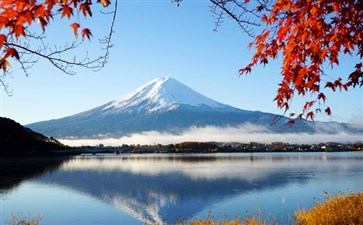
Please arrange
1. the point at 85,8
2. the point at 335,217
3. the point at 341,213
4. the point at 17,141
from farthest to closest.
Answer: the point at 17,141 < the point at 341,213 < the point at 335,217 < the point at 85,8

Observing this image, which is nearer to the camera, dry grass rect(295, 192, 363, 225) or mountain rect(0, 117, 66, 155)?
dry grass rect(295, 192, 363, 225)

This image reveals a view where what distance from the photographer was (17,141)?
12350 cm

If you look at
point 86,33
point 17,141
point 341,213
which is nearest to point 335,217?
point 341,213

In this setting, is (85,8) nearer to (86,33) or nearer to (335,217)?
(86,33)

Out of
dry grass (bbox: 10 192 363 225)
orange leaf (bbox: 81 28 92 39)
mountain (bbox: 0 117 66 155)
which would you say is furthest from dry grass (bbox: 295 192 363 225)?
mountain (bbox: 0 117 66 155)

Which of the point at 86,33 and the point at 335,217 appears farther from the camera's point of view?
the point at 335,217

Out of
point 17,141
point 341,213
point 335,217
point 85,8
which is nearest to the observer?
point 85,8

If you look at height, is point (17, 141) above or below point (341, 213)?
above

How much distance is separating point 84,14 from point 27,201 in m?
30.6

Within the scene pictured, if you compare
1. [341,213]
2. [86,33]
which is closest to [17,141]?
[341,213]

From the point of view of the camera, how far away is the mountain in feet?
388

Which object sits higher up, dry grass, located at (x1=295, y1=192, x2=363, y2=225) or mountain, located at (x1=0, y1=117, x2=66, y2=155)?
mountain, located at (x1=0, y1=117, x2=66, y2=155)

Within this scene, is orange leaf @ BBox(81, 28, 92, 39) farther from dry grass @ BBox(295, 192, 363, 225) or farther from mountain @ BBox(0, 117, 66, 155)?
mountain @ BBox(0, 117, 66, 155)

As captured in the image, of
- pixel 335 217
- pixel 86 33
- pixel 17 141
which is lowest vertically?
pixel 335 217
